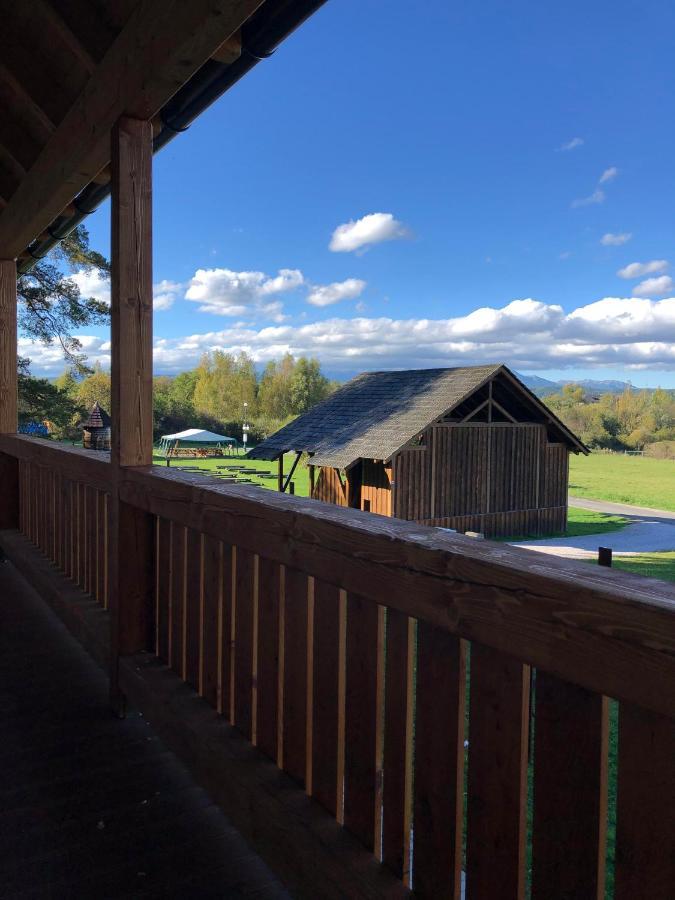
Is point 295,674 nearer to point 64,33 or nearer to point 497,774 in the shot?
point 497,774

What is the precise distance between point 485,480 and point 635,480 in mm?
4943

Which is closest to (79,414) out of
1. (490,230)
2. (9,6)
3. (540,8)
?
(9,6)

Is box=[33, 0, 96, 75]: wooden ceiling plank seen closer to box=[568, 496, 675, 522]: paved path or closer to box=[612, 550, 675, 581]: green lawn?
box=[612, 550, 675, 581]: green lawn

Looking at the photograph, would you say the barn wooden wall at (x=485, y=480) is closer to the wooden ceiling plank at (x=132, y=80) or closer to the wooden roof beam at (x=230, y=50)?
the wooden ceiling plank at (x=132, y=80)

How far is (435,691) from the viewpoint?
1.00 metres

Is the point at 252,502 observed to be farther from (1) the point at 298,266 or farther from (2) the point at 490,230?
(1) the point at 298,266

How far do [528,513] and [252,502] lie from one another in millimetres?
18968

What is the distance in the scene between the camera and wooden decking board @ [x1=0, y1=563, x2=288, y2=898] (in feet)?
4.55

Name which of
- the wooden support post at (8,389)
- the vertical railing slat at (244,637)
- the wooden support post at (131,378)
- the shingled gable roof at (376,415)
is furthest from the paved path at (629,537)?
the vertical railing slat at (244,637)

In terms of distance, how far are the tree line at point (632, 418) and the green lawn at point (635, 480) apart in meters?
0.28

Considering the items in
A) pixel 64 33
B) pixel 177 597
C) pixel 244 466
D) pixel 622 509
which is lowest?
pixel 622 509

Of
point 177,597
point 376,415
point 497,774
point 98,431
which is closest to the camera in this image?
point 497,774

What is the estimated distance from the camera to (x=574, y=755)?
0.78 metres

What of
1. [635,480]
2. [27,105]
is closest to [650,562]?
[635,480]
